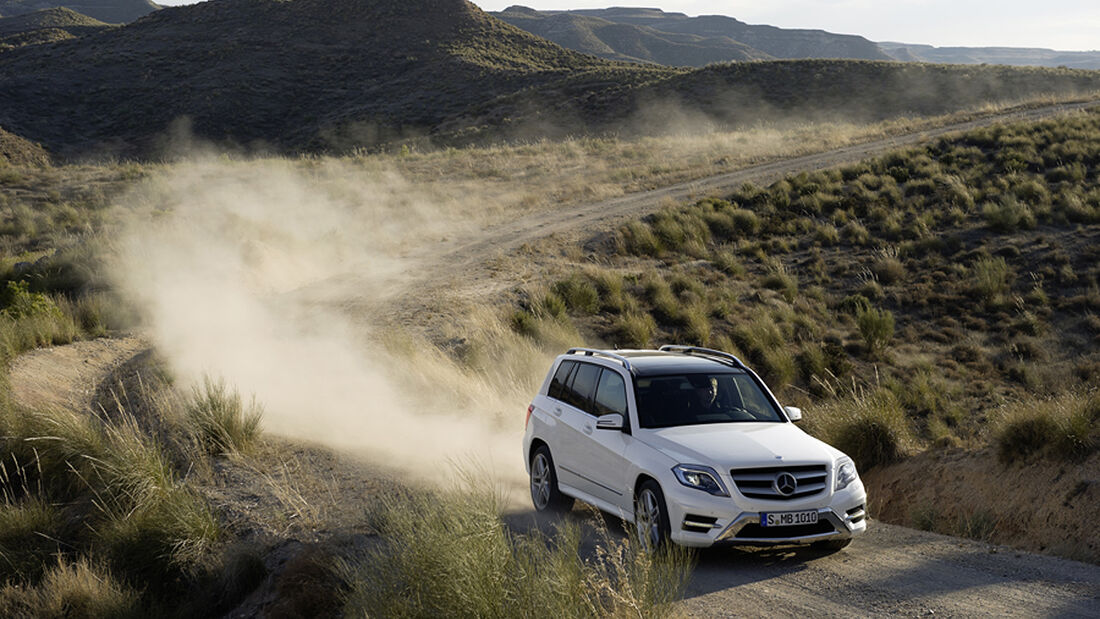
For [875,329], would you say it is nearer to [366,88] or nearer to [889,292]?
[889,292]

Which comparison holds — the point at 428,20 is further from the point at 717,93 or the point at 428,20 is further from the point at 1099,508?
the point at 1099,508

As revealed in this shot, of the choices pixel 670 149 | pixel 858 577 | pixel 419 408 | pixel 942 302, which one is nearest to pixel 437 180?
pixel 670 149

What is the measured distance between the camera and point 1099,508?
870cm

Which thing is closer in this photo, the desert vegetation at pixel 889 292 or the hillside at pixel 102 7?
the desert vegetation at pixel 889 292

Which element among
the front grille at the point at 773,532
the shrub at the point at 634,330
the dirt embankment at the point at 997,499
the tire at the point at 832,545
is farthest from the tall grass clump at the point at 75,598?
the shrub at the point at 634,330

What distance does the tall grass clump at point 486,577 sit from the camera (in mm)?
5117

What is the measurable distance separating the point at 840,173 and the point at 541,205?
1171cm

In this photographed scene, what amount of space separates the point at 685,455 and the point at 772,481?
0.73m

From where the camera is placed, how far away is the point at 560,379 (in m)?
9.70

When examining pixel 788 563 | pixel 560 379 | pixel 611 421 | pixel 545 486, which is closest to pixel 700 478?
pixel 611 421

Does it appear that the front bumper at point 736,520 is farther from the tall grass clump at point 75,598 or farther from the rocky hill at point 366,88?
the rocky hill at point 366,88

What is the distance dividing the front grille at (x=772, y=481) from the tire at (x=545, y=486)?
2343mm

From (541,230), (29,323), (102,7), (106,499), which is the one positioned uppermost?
(102,7)

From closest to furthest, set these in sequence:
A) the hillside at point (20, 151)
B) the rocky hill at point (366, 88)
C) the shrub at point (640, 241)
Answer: the shrub at point (640, 241), the hillside at point (20, 151), the rocky hill at point (366, 88)
